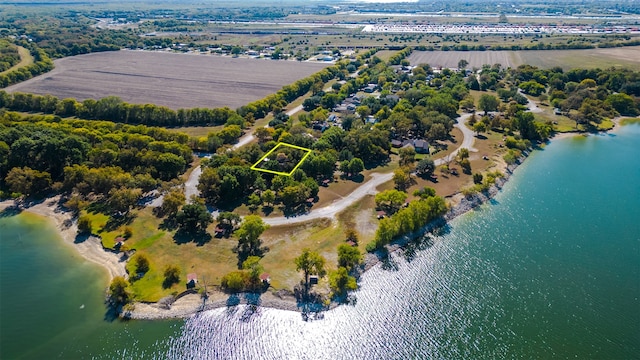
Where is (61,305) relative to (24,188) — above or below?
below

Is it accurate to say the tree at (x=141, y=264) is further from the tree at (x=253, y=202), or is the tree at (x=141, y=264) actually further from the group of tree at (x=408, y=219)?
the group of tree at (x=408, y=219)

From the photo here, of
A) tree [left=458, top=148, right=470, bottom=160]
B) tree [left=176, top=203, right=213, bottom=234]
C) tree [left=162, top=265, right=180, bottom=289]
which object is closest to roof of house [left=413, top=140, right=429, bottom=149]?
tree [left=458, top=148, right=470, bottom=160]

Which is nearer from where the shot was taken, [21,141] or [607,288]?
[607,288]

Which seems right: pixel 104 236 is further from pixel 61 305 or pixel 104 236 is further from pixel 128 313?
pixel 128 313

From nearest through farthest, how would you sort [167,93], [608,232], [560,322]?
[560,322] < [608,232] < [167,93]

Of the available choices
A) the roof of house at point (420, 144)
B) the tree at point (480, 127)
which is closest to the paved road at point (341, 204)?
the roof of house at point (420, 144)

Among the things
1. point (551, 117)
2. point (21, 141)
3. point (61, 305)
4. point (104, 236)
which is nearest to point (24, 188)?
point (21, 141)

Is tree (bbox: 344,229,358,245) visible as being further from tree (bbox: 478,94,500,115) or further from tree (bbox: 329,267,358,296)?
tree (bbox: 478,94,500,115)
